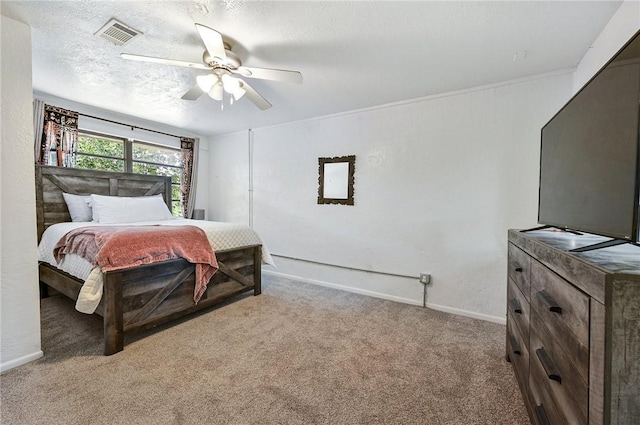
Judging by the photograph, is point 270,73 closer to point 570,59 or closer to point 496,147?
point 496,147

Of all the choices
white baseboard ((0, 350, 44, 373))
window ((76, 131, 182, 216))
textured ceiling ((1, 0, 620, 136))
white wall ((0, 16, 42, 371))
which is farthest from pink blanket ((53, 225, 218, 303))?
window ((76, 131, 182, 216))

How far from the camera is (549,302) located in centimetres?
106

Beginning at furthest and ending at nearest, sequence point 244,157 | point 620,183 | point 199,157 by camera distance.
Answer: point 199,157 < point 244,157 < point 620,183

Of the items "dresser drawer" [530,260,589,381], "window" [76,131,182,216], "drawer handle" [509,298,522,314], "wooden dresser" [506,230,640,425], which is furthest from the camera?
"window" [76,131,182,216]

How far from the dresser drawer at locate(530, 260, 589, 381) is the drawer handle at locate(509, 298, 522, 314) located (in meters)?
0.36

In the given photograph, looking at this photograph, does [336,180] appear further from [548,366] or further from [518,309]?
[548,366]

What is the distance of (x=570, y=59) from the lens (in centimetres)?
212

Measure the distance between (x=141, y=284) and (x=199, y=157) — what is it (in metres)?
3.30

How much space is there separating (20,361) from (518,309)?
10.7 feet

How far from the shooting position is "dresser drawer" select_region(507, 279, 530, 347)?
1.42 meters

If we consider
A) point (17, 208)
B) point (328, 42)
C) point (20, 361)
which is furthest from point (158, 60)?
point (20, 361)

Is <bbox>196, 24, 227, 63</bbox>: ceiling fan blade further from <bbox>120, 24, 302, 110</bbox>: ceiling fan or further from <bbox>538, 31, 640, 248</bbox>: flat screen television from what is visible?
<bbox>538, 31, 640, 248</bbox>: flat screen television

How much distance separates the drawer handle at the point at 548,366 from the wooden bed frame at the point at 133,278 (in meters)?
2.54

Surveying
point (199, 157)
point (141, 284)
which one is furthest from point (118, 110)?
point (141, 284)
